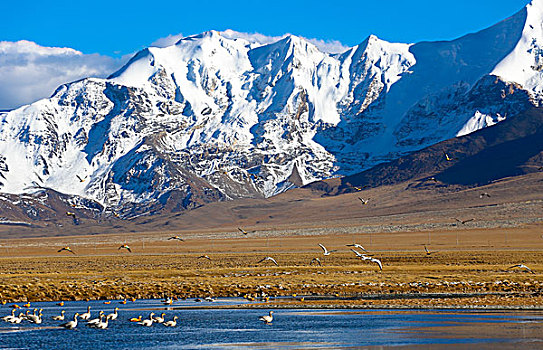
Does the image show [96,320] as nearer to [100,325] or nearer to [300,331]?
[100,325]

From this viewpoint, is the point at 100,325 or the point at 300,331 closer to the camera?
the point at 300,331

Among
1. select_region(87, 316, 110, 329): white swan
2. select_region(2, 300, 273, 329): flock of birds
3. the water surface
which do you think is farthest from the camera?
select_region(2, 300, 273, 329): flock of birds

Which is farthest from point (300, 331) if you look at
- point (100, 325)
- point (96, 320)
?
point (96, 320)

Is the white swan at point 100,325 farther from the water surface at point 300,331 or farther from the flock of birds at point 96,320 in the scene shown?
the water surface at point 300,331

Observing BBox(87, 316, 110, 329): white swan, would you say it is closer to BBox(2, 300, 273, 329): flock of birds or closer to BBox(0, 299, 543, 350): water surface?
BBox(2, 300, 273, 329): flock of birds

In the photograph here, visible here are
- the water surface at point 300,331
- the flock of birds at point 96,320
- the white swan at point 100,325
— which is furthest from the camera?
the flock of birds at point 96,320

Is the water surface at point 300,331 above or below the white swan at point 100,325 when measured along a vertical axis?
below

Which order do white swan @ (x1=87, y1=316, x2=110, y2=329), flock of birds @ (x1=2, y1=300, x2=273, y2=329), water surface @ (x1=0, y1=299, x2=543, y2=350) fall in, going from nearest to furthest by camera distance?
water surface @ (x1=0, y1=299, x2=543, y2=350), white swan @ (x1=87, y1=316, x2=110, y2=329), flock of birds @ (x1=2, y1=300, x2=273, y2=329)

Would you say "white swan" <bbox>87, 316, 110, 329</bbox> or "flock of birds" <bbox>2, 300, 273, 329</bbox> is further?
"flock of birds" <bbox>2, 300, 273, 329</bbox>

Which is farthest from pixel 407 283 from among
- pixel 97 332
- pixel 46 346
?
pixel 46 346

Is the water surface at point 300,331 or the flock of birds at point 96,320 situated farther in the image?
the flock of birds at point 96,320

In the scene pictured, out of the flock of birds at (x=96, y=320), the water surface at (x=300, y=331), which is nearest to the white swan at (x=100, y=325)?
the flock of birds at (x=96, y=320)

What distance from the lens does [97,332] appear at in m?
40.6

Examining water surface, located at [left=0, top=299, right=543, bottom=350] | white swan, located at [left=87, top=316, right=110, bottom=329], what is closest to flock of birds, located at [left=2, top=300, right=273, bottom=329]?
white swan, located at [left=87, top=316, right=110, bottom=329]
